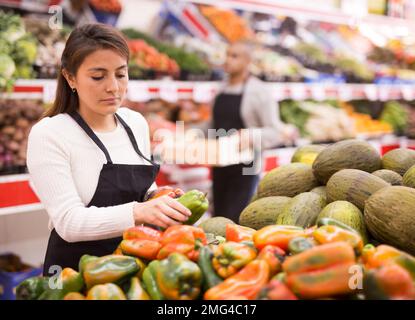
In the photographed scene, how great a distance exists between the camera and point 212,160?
156 inches

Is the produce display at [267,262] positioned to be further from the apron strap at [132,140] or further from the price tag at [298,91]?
the price tag at [298,91]

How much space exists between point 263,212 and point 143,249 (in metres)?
0.66

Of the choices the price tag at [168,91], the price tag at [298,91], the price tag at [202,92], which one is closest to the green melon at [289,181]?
the price tag at [168,91]

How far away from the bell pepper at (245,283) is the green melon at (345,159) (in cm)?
84

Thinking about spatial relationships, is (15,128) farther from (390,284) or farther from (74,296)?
(390,284)

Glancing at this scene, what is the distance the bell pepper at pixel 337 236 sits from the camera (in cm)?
113

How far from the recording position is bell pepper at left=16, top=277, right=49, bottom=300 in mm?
1196

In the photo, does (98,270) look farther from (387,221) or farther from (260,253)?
(387,221)

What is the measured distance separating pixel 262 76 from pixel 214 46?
606 millimetres

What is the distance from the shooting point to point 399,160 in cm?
191

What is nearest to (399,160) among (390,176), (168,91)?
(390,176)
